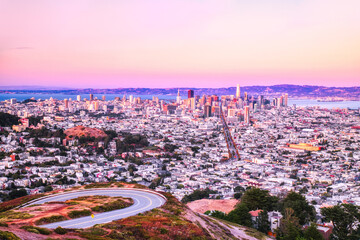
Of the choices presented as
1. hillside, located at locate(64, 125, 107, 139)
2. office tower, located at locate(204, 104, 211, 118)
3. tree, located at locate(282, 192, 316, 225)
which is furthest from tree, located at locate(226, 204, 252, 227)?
office tower, located at locate(204, 104, 211, 118)

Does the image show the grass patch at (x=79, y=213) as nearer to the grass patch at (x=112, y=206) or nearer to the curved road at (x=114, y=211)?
the curved road at (x=114, y=211)

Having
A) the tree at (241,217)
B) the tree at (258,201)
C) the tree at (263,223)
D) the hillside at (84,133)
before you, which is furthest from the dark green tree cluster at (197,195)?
the hillside at (84,133)

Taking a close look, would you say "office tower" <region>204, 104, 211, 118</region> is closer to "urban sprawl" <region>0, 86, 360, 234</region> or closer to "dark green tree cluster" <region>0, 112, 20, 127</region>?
"urban sprawl" <region>0, 86, 360, 234</region>

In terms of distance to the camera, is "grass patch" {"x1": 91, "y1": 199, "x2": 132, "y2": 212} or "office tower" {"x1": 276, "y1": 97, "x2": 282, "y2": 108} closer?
"grass patch" {"x1": 91, "y1": 199, "x2": 132, "y2": 212}

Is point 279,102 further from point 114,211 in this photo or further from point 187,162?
point 114,211

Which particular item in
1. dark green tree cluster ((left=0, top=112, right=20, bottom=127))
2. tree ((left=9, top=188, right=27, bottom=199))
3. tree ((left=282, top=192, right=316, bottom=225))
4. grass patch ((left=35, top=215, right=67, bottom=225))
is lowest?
tree ((left=9, top=188, right=27, bottom=199))

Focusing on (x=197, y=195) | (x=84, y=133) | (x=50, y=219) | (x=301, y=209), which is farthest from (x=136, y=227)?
(x=84, y=133)
